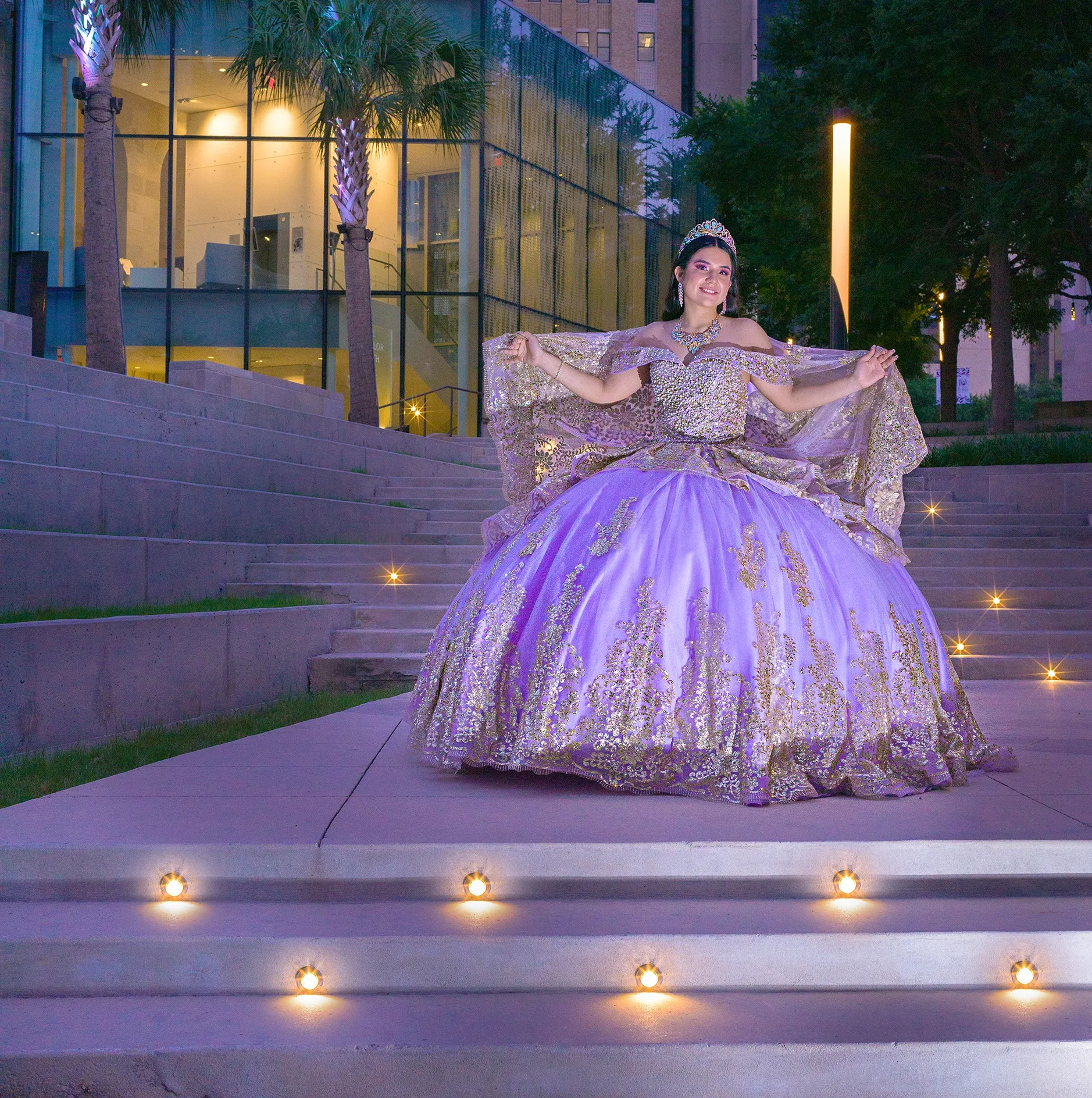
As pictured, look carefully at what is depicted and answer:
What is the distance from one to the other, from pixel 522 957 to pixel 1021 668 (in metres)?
5.83

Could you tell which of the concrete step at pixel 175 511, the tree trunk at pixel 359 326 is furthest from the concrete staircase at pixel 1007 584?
the tree trunk at pixel 359 326

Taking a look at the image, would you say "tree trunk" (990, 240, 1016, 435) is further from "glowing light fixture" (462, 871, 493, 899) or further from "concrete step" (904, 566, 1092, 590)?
"glowing light fixture" (462, 871, 493, 899)

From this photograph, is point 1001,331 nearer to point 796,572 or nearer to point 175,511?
point 175,511

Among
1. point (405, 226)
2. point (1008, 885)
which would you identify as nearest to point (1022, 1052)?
point (1008, 885)

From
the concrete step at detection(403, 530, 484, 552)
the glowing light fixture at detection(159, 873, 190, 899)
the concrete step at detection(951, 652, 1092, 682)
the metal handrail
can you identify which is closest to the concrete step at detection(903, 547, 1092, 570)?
the concrete step at detection(951, 652, 1092, 682)

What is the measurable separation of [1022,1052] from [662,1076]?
2.76 feet

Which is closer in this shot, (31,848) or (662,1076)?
(662,1076)

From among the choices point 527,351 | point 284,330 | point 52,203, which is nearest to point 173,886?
point 527,351

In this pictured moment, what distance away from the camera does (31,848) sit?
3420mm

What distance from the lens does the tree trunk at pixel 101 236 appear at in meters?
13.6

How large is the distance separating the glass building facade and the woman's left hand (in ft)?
68.0

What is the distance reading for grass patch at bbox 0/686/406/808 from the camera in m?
4.51

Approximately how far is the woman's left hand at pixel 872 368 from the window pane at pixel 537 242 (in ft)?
73.9

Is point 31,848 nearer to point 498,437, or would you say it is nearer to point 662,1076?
point 662,1076
